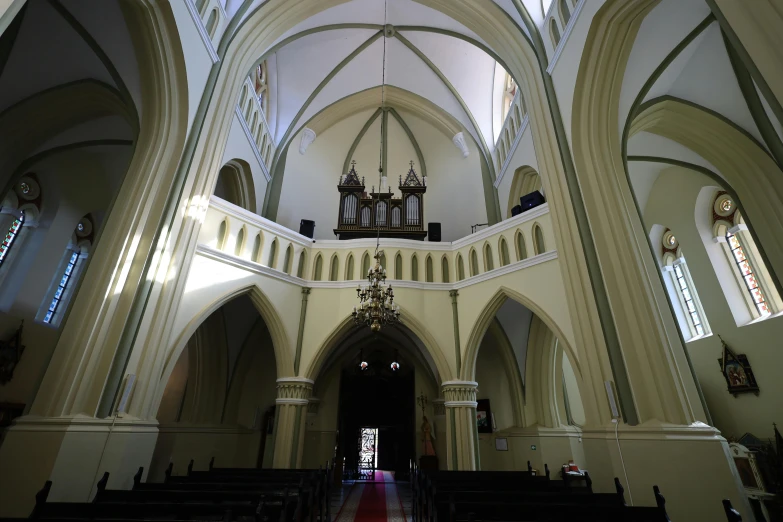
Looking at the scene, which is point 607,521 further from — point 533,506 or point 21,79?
point 21,79

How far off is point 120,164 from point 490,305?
10520mm

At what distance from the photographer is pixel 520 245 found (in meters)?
8.96

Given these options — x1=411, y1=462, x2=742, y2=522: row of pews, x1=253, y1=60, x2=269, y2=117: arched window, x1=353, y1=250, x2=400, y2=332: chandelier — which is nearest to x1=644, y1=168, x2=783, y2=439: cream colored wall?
x1=411, y1=462, x2=742, y2=522: row of pews

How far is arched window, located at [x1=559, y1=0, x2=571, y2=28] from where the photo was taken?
7.26 meters

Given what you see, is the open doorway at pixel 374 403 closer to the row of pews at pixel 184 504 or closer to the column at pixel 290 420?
the column at pixel 290 420

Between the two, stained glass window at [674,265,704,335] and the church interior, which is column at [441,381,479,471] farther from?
stained glass window at [674,265,704,335]

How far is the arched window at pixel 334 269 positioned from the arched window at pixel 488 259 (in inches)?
155

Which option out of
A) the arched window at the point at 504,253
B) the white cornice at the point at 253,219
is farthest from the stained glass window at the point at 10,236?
the arched window at the point at 504,253

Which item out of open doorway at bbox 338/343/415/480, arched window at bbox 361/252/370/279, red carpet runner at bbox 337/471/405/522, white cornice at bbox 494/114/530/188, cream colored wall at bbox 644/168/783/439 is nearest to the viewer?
red carpet runner at bbox 337/471/405/522

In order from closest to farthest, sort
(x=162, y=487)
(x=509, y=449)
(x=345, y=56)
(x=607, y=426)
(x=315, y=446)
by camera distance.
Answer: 1. (x=162, y=487)
2. (x=607, y=426)
3. (x=509, y=449)
4. (x=315, y=446)
5. (x=345, y=56)

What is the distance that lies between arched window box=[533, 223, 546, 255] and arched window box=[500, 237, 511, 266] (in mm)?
761

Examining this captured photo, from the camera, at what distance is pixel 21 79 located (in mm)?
6734

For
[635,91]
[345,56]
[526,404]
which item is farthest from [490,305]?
[345,56]

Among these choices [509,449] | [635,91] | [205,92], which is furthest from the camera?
[509,449]
